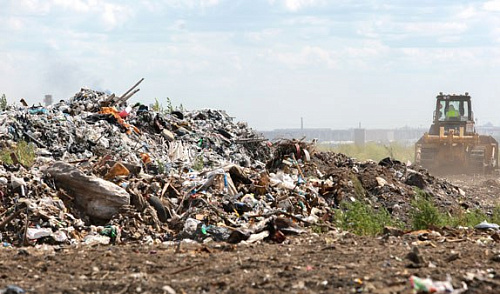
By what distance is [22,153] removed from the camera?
13.1m

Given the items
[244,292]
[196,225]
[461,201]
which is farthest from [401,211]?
[244,292]

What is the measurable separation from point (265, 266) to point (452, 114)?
19.9 metres

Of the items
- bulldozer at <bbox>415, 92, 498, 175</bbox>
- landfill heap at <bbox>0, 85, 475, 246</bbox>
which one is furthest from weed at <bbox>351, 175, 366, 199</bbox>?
bulldozer at <bbox>415, 92, 498, 175</bbox>

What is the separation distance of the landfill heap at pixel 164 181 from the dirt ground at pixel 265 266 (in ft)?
3.56

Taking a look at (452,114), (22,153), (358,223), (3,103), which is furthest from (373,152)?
(358,223)

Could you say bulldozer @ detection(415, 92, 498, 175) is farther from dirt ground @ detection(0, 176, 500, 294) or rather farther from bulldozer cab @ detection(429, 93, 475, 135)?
dirt ground @ detection(0, 176, 500, 294)

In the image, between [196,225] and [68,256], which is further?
[196,225]

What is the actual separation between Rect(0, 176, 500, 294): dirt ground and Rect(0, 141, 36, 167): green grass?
13.8ft

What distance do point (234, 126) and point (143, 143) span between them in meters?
3.52

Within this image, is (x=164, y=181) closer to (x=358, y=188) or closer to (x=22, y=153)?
(x=22, y=153)

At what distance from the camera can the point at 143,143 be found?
14.7 meters

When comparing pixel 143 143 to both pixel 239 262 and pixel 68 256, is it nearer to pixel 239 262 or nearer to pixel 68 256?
pixel 68 256

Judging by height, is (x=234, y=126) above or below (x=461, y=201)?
above

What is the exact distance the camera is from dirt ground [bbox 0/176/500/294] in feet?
18.6
